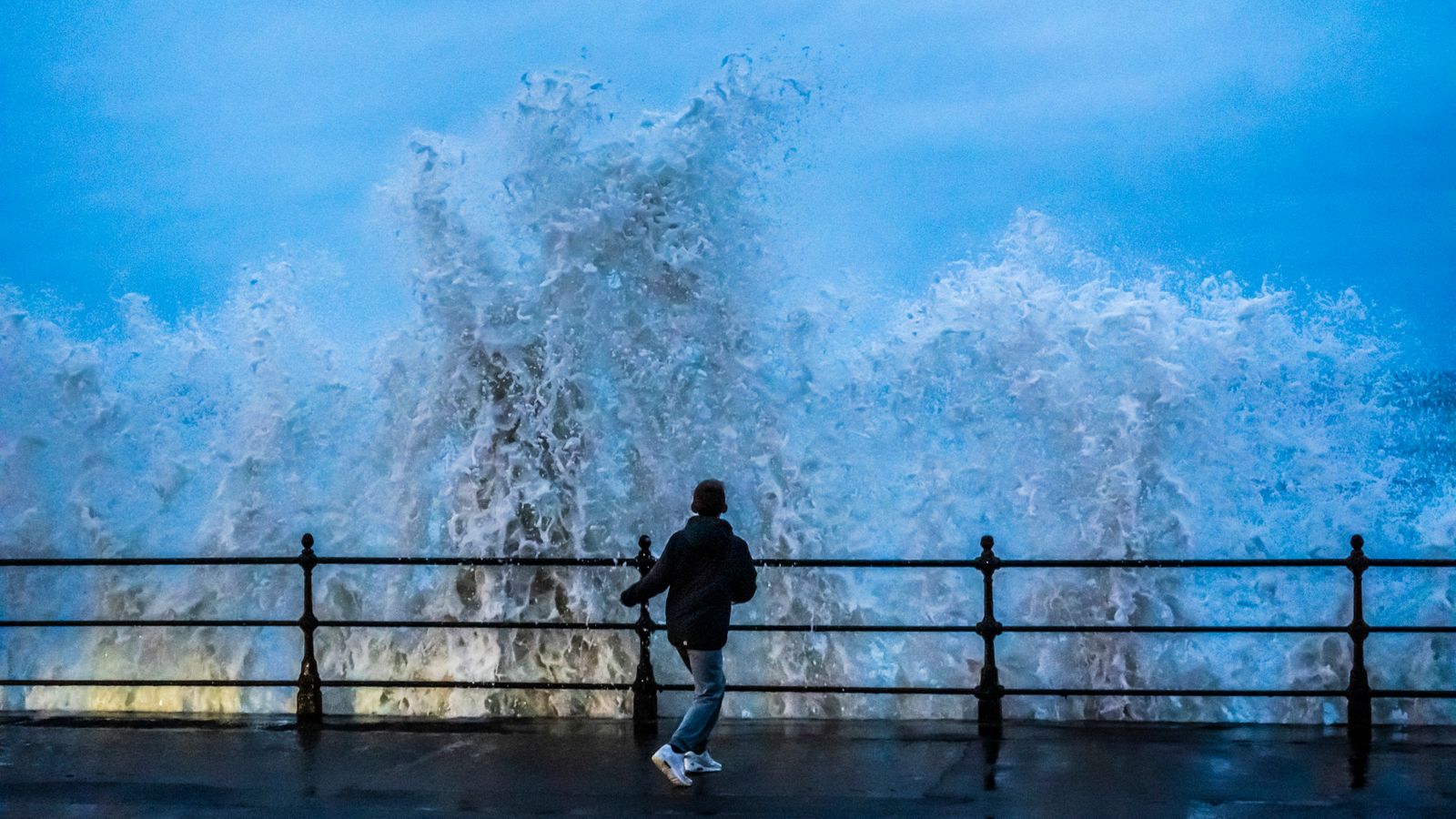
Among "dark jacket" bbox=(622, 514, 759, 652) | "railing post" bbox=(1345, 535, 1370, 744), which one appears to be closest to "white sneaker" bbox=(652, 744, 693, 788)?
"dark jacket" bbox=(622, 514, 759, 652)

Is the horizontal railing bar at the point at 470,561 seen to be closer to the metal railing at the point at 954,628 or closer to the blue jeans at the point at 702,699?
the metal railing at the point at 954,628

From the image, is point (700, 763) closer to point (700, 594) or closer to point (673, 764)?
point (673, 764)

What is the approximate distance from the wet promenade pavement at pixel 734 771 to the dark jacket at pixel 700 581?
84 cm

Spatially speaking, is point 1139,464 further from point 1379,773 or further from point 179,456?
point 179,456

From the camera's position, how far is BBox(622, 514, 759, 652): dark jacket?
7.90m

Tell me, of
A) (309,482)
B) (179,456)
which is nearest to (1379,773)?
(309,482)

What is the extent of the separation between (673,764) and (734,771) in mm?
580

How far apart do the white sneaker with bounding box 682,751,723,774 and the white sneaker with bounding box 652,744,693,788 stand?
0.72 ft

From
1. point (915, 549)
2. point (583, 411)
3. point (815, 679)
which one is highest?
point (583, 411)

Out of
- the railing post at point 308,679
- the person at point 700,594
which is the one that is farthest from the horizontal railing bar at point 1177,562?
the railing post at point 308,679

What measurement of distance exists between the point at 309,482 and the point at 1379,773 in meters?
15.0

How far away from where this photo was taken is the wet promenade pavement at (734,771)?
7.46 m

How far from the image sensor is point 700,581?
26.0 ft

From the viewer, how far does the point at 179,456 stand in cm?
2241
